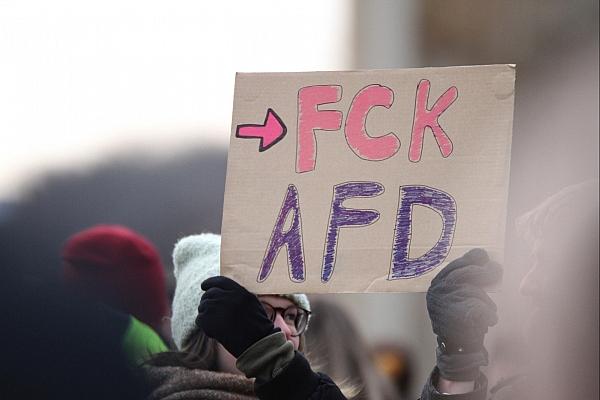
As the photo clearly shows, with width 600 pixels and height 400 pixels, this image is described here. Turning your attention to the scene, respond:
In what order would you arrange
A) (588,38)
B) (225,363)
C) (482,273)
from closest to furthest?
(482,273)
(225,363)
(588,38)

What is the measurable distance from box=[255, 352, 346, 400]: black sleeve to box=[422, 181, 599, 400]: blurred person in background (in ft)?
0.55

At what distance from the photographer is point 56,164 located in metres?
4.57

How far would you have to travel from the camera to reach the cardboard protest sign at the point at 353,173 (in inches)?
72.7

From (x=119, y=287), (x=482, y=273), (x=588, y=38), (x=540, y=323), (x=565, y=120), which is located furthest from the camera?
(x=588, y=38)

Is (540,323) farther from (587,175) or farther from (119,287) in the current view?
(587,175)

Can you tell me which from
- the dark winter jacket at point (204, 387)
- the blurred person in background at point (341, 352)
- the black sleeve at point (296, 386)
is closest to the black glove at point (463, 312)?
the black sleeve at point (296, 386)

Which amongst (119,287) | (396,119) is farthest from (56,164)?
(396,119)

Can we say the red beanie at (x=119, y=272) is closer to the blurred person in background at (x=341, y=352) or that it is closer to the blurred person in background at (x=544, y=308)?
the blurred person in background at (x=341, y=352)

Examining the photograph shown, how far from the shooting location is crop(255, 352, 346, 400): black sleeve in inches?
72.4

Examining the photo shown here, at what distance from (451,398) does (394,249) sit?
240 mm

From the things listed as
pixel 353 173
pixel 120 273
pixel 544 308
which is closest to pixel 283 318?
pixel 353 173

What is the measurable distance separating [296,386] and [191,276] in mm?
430

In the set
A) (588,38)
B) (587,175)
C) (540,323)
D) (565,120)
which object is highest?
(588,38)

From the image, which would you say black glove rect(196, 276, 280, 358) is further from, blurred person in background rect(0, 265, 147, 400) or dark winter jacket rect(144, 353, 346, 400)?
blurred person in background rect(0, 265, 147, 400)
